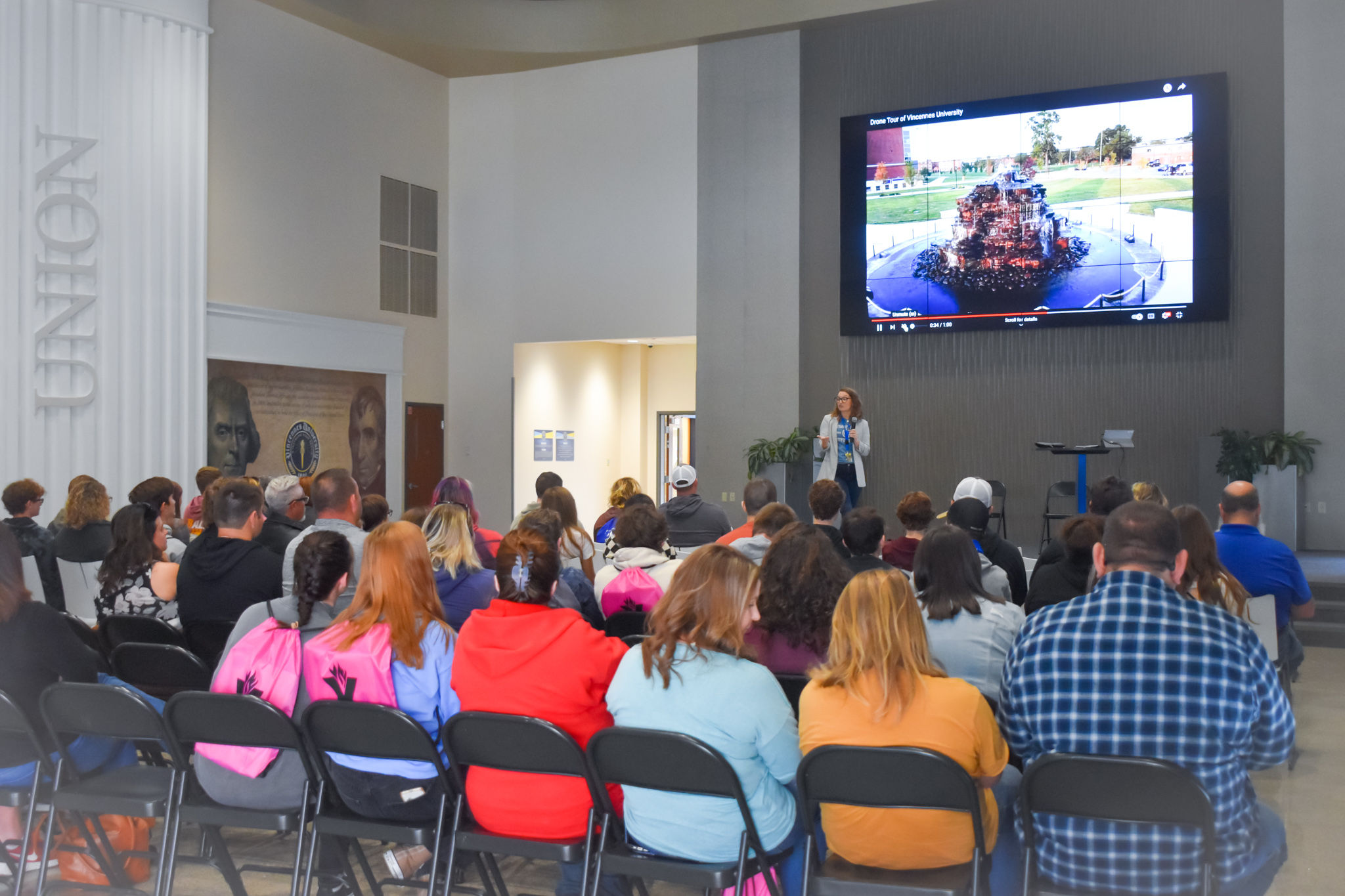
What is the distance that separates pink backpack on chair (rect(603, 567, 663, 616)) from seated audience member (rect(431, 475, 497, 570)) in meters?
0.82

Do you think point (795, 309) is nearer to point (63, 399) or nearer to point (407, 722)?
point (63, 399)

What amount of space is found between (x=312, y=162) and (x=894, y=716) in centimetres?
1055

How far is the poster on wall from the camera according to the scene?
10.3 meters

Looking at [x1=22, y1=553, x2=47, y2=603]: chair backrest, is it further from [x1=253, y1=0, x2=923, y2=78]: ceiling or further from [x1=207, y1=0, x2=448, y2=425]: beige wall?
[x1=253, y1=0, x2=923, y2=78]: ceiling

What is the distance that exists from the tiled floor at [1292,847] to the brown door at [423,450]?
8.88m

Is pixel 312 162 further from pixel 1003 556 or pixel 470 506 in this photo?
pixel 1003 556

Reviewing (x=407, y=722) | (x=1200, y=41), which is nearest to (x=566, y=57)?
(x=1200, y=41)

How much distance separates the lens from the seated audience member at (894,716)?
2.22m

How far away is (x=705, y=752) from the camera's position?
227 cm

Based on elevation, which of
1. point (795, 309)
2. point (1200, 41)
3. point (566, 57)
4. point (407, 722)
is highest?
point (566, 57)

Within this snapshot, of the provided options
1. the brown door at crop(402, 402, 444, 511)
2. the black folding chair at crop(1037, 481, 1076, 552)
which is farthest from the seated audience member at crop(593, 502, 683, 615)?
the brown door at crop(402, 402, 444, 511)

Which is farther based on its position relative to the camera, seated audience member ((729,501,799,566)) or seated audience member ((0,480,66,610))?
seated audience member ((0,480,66,610))

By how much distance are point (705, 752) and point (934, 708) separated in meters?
0.48

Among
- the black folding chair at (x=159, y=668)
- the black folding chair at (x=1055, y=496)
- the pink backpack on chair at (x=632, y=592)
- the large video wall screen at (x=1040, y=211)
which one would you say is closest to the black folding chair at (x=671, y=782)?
the black folding chair at (x=159, y=668)
